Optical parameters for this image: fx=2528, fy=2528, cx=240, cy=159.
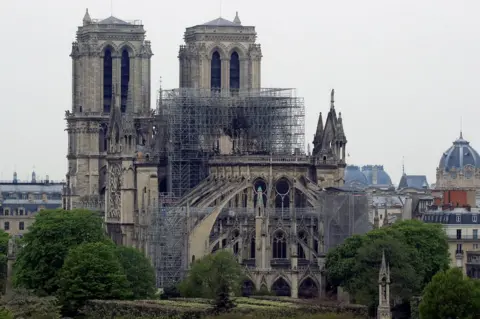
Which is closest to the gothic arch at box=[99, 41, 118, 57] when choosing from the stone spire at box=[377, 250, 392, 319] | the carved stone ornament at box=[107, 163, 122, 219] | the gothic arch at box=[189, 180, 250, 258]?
the carved stone ornament at box=[107, 163, 122, 219]

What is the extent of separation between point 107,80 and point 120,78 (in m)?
1.25

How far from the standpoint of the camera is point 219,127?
17300 cm

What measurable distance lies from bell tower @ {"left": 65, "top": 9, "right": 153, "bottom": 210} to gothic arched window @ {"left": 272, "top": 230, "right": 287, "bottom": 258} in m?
24.6

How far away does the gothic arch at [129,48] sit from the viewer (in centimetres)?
18625

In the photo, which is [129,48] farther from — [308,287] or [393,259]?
[393,259]

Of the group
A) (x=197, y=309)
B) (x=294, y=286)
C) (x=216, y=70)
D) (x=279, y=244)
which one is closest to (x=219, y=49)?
(x=216, y=70)

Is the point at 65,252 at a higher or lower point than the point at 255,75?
lower

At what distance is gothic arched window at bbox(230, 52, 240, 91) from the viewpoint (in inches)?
7136

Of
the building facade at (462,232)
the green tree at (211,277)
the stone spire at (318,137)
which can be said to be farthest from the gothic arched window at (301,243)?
the green tree at (211,277)

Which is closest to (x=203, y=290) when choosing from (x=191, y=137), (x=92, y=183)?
(x=191, y=137)

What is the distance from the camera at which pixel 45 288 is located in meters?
146

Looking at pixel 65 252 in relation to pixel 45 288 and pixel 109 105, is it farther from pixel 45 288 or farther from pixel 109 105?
pixel 109 105

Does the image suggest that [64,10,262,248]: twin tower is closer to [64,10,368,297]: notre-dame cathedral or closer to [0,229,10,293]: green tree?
[64,10,368,297]: notre-dame cathedral

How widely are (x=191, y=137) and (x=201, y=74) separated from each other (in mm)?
8151
